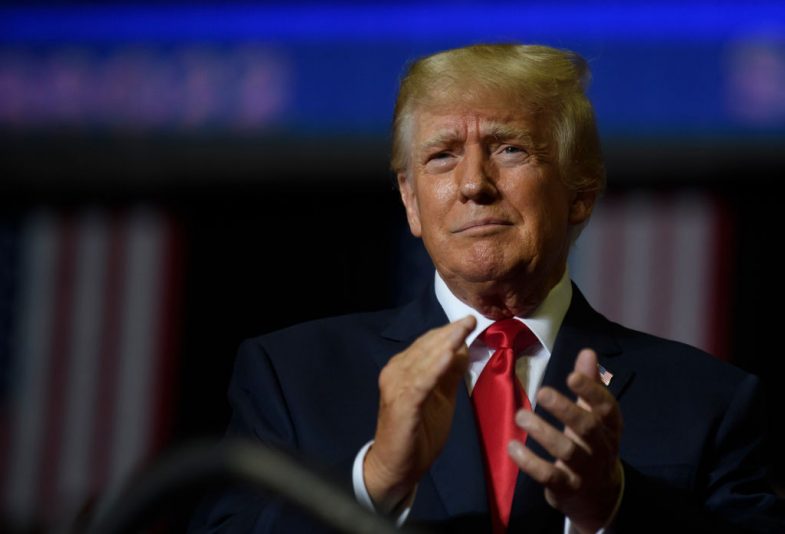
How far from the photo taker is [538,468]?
131cm

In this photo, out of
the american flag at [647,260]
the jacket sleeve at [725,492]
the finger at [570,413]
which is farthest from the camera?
the american flag at [647,260]

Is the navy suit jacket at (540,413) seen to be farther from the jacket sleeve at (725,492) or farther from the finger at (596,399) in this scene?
the finger at (596,399)

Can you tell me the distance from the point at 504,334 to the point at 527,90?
29 cm

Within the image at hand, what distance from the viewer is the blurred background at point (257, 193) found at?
3848 millimetres

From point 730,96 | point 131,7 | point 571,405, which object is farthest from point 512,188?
point 131,7

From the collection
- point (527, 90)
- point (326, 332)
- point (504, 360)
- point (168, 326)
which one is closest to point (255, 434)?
point (326, 332)

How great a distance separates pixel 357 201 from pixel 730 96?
1.14 metres

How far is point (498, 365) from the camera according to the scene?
1569mm

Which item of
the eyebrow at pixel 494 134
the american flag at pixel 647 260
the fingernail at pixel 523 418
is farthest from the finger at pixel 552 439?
the american flag at pixel 647 260

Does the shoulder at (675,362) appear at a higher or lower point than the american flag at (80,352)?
higher

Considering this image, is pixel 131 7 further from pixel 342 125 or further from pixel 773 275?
pixel 773 275

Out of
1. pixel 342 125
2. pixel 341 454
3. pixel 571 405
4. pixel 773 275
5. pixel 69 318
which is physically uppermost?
pixel 571 405

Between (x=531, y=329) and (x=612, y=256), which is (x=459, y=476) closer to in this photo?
(x=531, y=329)

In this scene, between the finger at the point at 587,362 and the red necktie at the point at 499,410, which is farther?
the red necktie at the point at 499,410
